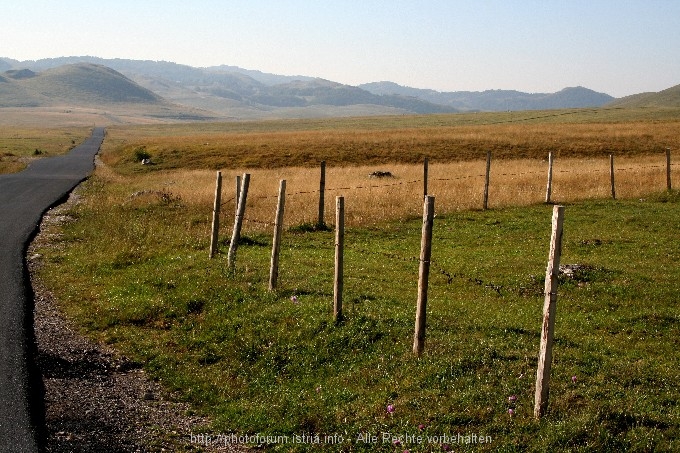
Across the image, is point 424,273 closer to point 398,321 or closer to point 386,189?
point 398,321

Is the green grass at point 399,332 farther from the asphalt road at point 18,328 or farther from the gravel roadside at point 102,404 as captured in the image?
the asphalt road at point 18,328

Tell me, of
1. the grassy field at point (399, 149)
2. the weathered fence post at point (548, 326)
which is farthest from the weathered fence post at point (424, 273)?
the grassy field at point (399, 149)

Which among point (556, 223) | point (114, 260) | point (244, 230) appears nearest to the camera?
point (556, 223)

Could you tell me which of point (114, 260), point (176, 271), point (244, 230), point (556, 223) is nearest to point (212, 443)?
point (556, 223)

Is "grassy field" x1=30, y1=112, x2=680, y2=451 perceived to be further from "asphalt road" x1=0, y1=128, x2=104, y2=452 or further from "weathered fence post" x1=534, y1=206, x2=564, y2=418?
"asphalt road" x1=0, y1=128, x2=104, y2=452

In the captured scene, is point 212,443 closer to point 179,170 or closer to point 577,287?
point 577,287

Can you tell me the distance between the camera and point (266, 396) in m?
10.1

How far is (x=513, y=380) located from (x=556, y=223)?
7.86ft

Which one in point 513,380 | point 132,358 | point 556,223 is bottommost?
point 132,358

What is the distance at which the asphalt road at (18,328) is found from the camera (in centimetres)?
886

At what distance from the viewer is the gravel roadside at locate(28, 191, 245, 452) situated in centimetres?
873

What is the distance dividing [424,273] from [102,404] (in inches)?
208

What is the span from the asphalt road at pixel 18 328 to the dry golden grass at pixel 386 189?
15.3 feet

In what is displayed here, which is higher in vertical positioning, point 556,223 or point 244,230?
point 556,223
